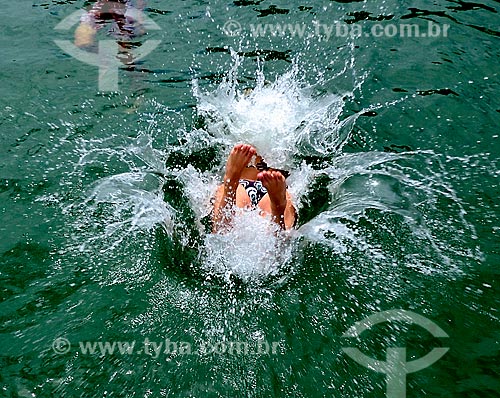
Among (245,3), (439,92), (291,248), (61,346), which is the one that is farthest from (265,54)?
(61,346)

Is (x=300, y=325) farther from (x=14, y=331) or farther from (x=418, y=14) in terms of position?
(x=418, y=14)

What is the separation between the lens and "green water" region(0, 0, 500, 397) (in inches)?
126

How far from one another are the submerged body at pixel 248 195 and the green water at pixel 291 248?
0.80 feet

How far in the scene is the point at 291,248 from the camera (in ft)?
13.3

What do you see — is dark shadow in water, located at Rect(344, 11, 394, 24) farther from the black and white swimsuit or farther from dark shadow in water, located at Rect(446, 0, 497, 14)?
the black and white swimsuit

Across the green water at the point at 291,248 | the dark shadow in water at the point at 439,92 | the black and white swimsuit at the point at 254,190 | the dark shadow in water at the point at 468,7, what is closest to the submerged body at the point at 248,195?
the black and white swimsuit at the point at 254,190

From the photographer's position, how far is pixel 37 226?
416 cm

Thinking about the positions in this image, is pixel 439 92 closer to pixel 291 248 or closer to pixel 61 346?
pixel 291 248

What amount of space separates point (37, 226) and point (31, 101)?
2161 millimetres

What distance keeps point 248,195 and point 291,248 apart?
71 cm

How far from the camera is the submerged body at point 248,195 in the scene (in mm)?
3873

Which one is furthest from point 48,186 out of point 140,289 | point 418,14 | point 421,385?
point 418,14

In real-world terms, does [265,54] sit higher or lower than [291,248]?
higher

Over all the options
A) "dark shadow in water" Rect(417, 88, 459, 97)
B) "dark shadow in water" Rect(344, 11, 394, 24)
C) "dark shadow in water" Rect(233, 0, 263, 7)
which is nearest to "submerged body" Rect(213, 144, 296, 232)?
"dark shadow in water" Rect(417, 88, 459, 97)
